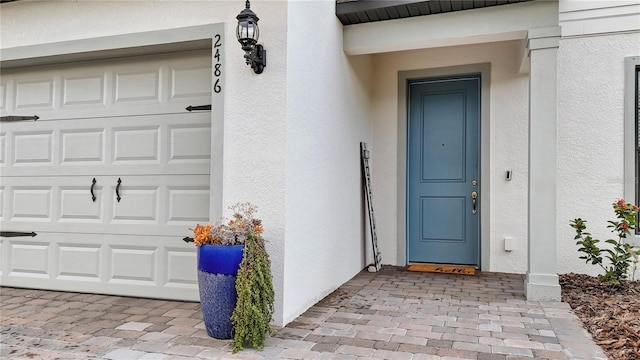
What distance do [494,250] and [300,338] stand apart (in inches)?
120

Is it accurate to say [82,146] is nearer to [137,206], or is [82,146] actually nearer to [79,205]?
[79,205]

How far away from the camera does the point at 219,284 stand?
107 inches

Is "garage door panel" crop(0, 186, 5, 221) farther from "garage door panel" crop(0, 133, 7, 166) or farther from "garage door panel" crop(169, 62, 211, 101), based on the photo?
"garage door panel" crop(169, 62, 211, 101)

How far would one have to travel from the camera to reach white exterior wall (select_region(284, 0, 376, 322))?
319 centimetres

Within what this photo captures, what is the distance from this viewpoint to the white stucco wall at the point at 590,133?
178 inches

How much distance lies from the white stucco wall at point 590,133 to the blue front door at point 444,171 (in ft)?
2.89

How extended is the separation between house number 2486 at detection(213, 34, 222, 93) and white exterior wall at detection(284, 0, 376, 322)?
55 centimetres

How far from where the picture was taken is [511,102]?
4926 mm

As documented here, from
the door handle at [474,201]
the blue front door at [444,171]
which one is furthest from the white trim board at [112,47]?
the door handle at [474,201]

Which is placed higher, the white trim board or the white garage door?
the white trim board

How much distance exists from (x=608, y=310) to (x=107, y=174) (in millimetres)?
4264

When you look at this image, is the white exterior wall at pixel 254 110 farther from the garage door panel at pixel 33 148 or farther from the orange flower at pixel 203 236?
the garage door panel at pixel 33 148

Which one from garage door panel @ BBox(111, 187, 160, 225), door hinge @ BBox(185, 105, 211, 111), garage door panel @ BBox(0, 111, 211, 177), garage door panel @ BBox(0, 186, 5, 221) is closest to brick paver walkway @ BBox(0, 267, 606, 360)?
garage door panel @ BBox(111, 187, 160, 225)

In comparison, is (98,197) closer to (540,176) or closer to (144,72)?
(144,72)
